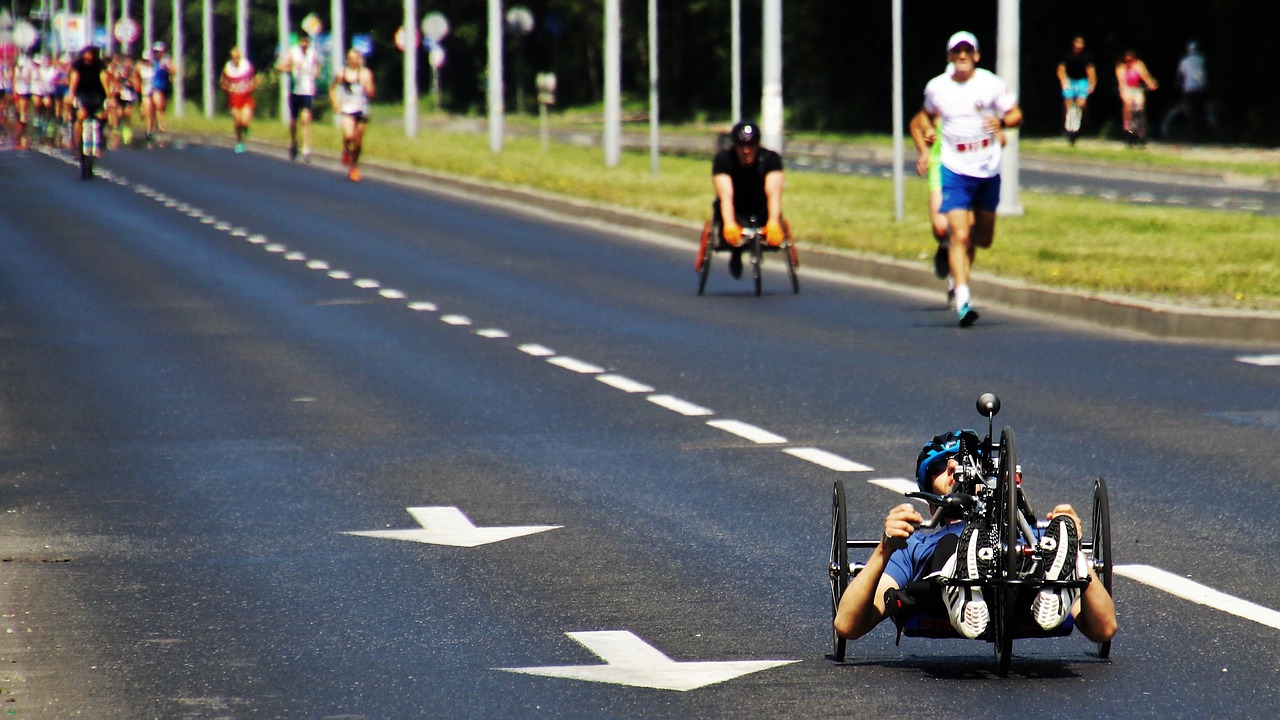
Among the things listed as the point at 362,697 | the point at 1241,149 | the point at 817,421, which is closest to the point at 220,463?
the point at 817,421

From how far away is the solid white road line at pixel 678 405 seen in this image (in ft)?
40.4

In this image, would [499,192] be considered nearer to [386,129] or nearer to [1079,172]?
[1079,172]

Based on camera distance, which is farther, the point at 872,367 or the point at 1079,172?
the point at 1079,172

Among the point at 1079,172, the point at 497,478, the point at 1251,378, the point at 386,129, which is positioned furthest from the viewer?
the point at 386,129

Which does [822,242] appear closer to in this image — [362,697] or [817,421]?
[817,421]

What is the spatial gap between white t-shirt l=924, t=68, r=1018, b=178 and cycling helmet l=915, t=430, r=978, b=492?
10.5 m

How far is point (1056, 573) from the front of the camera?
595cm

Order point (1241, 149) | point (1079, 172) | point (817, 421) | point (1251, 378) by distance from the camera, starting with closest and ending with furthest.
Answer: point (817, 421) < point (1251, 378) < point (1079, 172) < point (1241, 149)

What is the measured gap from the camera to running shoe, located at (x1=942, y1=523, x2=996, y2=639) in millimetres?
5988

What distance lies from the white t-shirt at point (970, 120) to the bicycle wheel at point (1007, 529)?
10.9m

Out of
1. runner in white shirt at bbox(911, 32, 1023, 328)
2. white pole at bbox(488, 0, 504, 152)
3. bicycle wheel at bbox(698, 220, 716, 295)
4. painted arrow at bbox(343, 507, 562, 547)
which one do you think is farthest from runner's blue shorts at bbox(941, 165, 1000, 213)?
white pole at bbox(488, 0, 504, 152)

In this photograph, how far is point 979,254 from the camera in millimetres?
21531

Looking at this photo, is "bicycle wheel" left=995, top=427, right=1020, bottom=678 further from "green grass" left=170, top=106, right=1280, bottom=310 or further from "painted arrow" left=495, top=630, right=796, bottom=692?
"green grass" left=170, top=106, right=1280, bottom=310

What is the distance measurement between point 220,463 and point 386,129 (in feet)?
164
